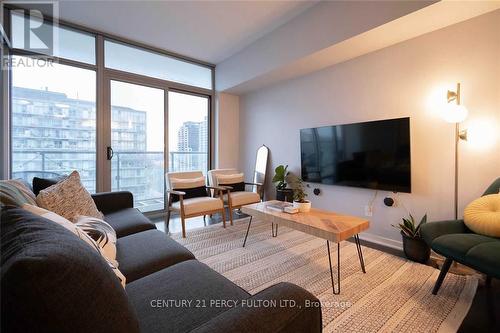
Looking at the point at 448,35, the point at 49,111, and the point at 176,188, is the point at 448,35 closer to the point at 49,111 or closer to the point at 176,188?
the point at 176,188

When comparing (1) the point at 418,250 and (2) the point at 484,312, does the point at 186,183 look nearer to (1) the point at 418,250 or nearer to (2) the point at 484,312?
(1) the point at 418,250

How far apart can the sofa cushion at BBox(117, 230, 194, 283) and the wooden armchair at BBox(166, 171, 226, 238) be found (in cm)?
125

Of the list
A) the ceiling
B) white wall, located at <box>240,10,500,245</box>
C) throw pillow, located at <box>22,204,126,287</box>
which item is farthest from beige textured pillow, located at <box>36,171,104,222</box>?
white wall, located at <box>240,10,500,245</box>

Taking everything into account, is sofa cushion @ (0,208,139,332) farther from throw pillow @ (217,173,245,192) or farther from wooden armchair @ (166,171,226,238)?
throw pillow @ (217,173,245,192)

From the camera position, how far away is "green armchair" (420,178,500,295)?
1359mm

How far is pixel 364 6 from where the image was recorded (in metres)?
2.32

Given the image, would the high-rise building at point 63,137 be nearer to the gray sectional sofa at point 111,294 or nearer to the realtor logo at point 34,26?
the realtor logo at point 34,26

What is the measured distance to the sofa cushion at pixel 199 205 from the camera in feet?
9.63

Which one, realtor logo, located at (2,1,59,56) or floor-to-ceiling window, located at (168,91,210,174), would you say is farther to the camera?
floor-to-ceiling window, located at (168,91,210,174)

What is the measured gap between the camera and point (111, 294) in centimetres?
57

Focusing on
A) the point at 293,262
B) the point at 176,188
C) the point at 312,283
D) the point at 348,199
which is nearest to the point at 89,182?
the point at 176,188

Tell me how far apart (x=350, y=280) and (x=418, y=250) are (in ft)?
2.73

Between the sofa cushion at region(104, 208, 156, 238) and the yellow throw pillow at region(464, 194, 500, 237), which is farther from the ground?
the yellow throw pillow at region(464, 194, 500, 237)

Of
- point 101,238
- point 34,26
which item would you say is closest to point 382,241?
point 101,238
